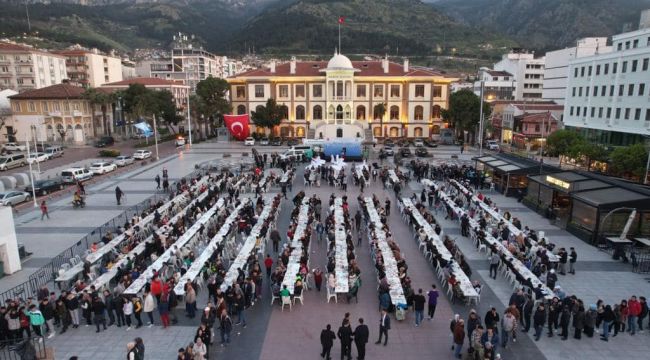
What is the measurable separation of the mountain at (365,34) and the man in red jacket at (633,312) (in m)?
153

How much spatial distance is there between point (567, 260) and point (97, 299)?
61.2ft

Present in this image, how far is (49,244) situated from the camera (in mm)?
22062

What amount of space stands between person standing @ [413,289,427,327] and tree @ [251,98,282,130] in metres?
54.9

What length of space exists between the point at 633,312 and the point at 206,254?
15364 millimetres

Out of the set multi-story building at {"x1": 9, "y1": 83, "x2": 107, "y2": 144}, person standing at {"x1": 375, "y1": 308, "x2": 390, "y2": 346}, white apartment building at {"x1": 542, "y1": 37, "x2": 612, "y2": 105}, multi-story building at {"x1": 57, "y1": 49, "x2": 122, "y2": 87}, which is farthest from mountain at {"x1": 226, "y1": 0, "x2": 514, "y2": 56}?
person standing at {"x1": 375, "y1": 308, "x2": 390, "y2": 346}

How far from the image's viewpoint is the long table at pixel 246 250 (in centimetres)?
1538

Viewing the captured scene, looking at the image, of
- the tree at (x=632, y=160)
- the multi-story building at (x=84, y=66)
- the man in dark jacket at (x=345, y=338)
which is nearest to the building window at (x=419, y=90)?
the tree at (x=632, y=160)

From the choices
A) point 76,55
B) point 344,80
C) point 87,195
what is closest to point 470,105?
point 344,80

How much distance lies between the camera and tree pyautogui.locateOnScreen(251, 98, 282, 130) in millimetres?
65812

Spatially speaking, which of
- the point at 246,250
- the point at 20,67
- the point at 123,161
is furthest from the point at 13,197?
the point at 20,67

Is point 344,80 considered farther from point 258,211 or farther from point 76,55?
point 76,55

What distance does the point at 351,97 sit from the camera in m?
69.4

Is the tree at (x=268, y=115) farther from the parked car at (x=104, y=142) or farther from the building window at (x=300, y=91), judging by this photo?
the parked car at (x=104, y=142)

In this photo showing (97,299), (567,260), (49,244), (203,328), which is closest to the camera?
(203,328)
